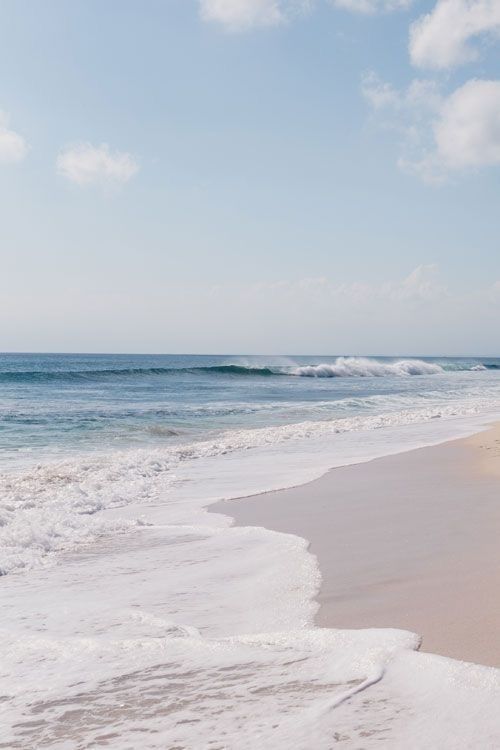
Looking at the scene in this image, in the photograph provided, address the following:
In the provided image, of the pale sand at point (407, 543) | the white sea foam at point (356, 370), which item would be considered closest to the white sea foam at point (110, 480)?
the pale sand at point (407, 543)

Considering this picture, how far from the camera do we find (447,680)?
2641 millimetres

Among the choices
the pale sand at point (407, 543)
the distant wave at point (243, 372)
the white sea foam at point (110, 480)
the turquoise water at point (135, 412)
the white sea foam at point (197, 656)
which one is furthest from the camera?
the distant wave at point (243, 372)

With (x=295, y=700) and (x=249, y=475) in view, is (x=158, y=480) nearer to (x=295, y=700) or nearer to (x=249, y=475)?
(x=249, y=475)

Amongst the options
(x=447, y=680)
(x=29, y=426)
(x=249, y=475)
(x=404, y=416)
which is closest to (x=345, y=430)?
(x=404, y=416)

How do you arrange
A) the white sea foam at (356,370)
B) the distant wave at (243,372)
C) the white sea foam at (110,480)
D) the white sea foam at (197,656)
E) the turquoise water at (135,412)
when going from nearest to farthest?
the white sea foam at (197,656), the white sea foam at (110,480), the turquoise water at (135,412), the distant wave at (243,372), the white sea foam at (356,370)

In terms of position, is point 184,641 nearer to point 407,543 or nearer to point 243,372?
point 407,543

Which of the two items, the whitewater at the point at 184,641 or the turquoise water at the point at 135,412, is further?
the turquoise water at the point at 135,412

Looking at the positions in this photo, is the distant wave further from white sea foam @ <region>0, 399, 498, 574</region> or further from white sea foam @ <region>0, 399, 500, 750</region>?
white sea foam @ <region>0, 399, 500, 750</region>

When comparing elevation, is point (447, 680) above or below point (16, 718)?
above

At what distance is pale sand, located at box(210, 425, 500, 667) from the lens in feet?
11.0

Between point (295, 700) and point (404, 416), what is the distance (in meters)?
17.4

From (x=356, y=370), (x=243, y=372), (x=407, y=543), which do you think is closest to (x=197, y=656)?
(x=407, y=543)

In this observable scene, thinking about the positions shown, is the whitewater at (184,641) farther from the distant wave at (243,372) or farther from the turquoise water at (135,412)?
the distant wave at (243,372)

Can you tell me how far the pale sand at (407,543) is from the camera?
3.36m
